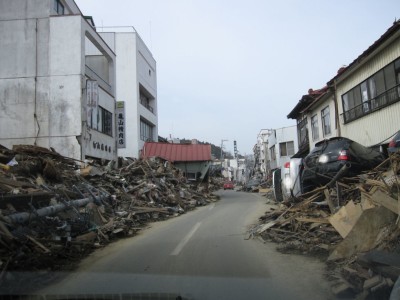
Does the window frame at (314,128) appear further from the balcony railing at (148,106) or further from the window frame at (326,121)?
the balcony railing at (148,106)

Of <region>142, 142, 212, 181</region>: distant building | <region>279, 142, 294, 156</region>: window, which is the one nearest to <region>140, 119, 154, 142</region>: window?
<region>142, 142, 212, 181</region>: distant building

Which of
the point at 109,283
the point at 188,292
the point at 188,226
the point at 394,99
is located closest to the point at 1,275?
the point at 109,283

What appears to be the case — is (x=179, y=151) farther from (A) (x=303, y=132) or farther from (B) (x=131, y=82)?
(A) (x=303, y=132)

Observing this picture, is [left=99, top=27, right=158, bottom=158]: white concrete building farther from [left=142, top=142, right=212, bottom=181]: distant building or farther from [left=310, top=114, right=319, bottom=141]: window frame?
[left=310, top=114, right=319, bottom=141]: window frame

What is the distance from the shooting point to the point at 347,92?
63.9 feet

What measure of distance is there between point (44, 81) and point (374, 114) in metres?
17.5

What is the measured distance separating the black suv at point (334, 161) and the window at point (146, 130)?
2935 cm

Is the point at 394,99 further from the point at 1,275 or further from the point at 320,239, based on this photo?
the point at 1,275

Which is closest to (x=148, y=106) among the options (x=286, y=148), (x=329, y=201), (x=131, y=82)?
(x=131, y=82)

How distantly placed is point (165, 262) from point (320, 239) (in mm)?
3337

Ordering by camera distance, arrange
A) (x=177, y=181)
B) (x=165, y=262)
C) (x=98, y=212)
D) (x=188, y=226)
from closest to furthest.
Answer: (x=165, y=262) < (x=98, y=212) < (x=188, y=226) < (x=177, y=181)

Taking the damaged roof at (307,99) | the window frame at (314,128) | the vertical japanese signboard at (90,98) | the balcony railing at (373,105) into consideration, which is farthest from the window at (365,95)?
the vertical japanese signboard at (90,98)

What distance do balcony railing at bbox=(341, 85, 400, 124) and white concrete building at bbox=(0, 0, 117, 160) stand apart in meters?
13.7

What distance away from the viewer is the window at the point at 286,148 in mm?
52531
